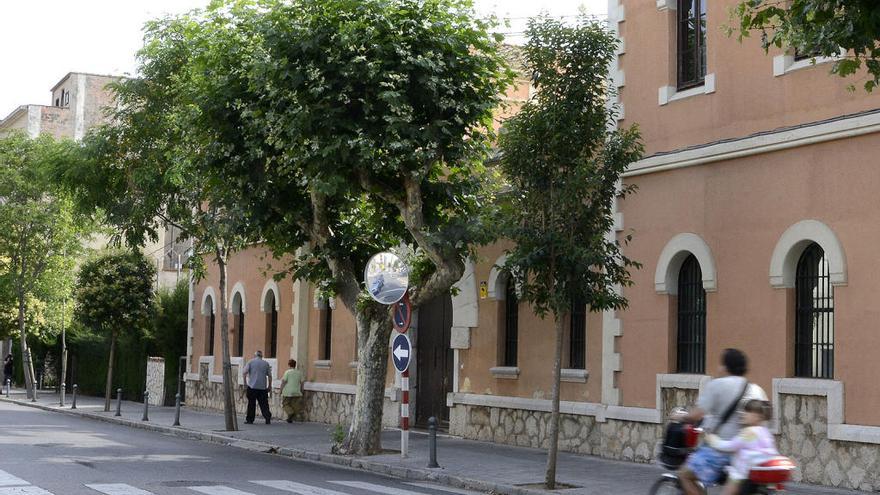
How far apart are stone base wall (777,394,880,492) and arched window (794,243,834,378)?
51cm

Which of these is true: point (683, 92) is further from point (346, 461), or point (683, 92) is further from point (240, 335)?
point (240, 335)

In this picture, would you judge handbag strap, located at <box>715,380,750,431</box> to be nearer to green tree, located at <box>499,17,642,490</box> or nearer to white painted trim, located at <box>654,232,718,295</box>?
green tree, located at <box>499,17,642,490</box>

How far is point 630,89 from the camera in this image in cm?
1912

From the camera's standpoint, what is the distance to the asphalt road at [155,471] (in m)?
13.6

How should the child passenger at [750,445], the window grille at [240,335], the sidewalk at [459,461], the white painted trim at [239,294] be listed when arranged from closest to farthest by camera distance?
the child passenger at [750,445] < the sidewalk at [459,461] < the white painted trim at [239,294] < the window grille at [240,335]

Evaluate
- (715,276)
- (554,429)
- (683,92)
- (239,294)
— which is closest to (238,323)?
(239,294)

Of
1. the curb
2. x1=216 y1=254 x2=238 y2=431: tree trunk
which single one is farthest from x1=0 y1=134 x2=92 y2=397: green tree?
x1=216 y1=254 x2=238 y2=431: tree trunk

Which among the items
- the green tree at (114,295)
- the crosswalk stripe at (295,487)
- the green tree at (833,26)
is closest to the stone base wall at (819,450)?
the green tree at (833,26)

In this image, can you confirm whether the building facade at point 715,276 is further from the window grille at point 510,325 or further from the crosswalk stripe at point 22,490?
the crosswalk stripe at point 22,490

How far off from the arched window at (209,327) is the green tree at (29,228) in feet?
27.4

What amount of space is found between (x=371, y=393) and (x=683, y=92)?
282 inches

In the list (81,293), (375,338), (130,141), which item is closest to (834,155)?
(375,338)

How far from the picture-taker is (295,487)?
14.4 metres

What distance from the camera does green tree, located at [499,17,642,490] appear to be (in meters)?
14.9
